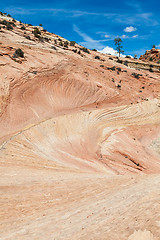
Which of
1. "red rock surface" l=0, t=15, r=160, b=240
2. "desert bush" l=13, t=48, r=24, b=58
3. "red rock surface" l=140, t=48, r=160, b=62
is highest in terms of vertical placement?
"red rock surface" l=140, t=48, r=160, b=62

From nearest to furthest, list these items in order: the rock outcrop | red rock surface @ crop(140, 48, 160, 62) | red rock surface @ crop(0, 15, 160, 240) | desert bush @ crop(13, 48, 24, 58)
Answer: red rock surface @ crop(0, 15, 160, 240) < desert bush @ crop(13, 48, 24, 58) < the rock outcrop < red rock surface @ crop(140, 48, 160, 62)

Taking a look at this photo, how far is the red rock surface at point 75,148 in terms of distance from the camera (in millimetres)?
4820

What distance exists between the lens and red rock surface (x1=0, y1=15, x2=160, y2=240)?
482cm

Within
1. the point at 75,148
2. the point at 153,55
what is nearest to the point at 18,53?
the point at 75,148

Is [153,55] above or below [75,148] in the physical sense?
above

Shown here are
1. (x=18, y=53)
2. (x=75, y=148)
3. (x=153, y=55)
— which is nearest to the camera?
(x=75, y=148)

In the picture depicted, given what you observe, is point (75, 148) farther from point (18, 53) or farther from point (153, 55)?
point (153, 55)

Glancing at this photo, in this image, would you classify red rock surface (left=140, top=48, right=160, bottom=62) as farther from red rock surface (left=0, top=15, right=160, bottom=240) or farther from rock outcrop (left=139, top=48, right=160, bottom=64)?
red rock surface (left=0, top=15, right=160, bottom=240)

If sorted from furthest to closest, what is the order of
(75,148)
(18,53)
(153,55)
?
(153,55)
(18,53)
(75,148)

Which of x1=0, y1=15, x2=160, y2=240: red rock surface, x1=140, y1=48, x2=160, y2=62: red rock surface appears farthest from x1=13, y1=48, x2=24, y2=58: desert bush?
x1=140, y1=48, x2=160, y2=62: red rock surface

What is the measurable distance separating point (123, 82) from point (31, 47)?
13.3 m

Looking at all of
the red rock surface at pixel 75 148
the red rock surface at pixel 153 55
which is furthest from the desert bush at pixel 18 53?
the red rock surface at pixel 153 55

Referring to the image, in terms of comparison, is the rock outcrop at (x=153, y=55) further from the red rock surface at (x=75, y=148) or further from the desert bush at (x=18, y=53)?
the desert bush at (x=18, y=53)

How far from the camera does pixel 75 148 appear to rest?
12.8 metres
